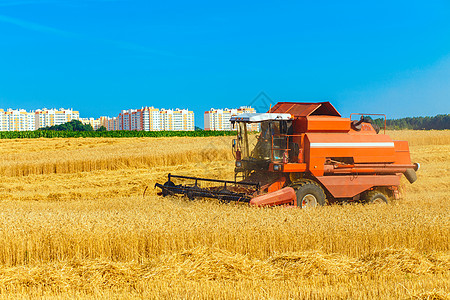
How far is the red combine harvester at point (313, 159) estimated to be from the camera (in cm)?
1005

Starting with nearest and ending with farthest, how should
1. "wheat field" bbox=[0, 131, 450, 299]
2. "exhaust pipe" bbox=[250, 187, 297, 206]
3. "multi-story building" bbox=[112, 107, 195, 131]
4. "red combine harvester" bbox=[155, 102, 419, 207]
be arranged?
1. "wheat field" bbox=[0, 131, 450, 299]
2. "exhaust pipe" bbox=[250, 187, 297, 206]
3. "red combine harvester" bbox=[155, 102, 419, 207]
4. "multi-story building" bbox=[112, 107, 195, 131]

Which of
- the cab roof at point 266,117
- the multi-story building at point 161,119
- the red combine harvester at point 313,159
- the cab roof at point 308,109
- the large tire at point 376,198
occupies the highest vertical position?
the multi-story building at point 161,119

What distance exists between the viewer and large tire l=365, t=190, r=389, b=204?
10594 millimetres

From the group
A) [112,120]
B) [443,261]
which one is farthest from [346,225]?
[112,120]

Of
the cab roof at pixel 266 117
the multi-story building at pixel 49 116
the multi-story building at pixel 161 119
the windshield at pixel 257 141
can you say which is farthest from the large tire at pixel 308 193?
the multi-story building at pixel 49 116

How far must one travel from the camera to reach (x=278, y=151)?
1038 cm

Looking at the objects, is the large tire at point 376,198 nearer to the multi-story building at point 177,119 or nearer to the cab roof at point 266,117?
the cab roof at point 266,117

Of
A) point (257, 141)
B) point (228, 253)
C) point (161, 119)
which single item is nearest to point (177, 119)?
point (161, 119)

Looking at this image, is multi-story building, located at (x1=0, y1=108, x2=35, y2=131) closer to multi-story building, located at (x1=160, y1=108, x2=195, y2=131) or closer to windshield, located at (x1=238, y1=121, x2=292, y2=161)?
multi-story building, located at (x1=160, y1=108, x2=195, y2=131)

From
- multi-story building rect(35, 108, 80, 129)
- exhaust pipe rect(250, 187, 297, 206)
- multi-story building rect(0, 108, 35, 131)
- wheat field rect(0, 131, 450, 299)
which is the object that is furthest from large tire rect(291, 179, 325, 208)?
multi-story building rect(35, 108, 80, 129)

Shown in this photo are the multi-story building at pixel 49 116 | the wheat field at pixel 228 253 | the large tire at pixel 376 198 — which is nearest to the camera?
the wheat field at pixel 228 253

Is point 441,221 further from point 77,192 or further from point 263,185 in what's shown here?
point 77,192

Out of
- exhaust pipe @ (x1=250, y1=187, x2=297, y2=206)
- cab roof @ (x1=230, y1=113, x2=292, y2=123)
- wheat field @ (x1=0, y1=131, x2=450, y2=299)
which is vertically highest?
cab roof @ (x1=230, y1=113, x2=292, y2=123)

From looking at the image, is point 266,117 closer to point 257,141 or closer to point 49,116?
point 257,141
